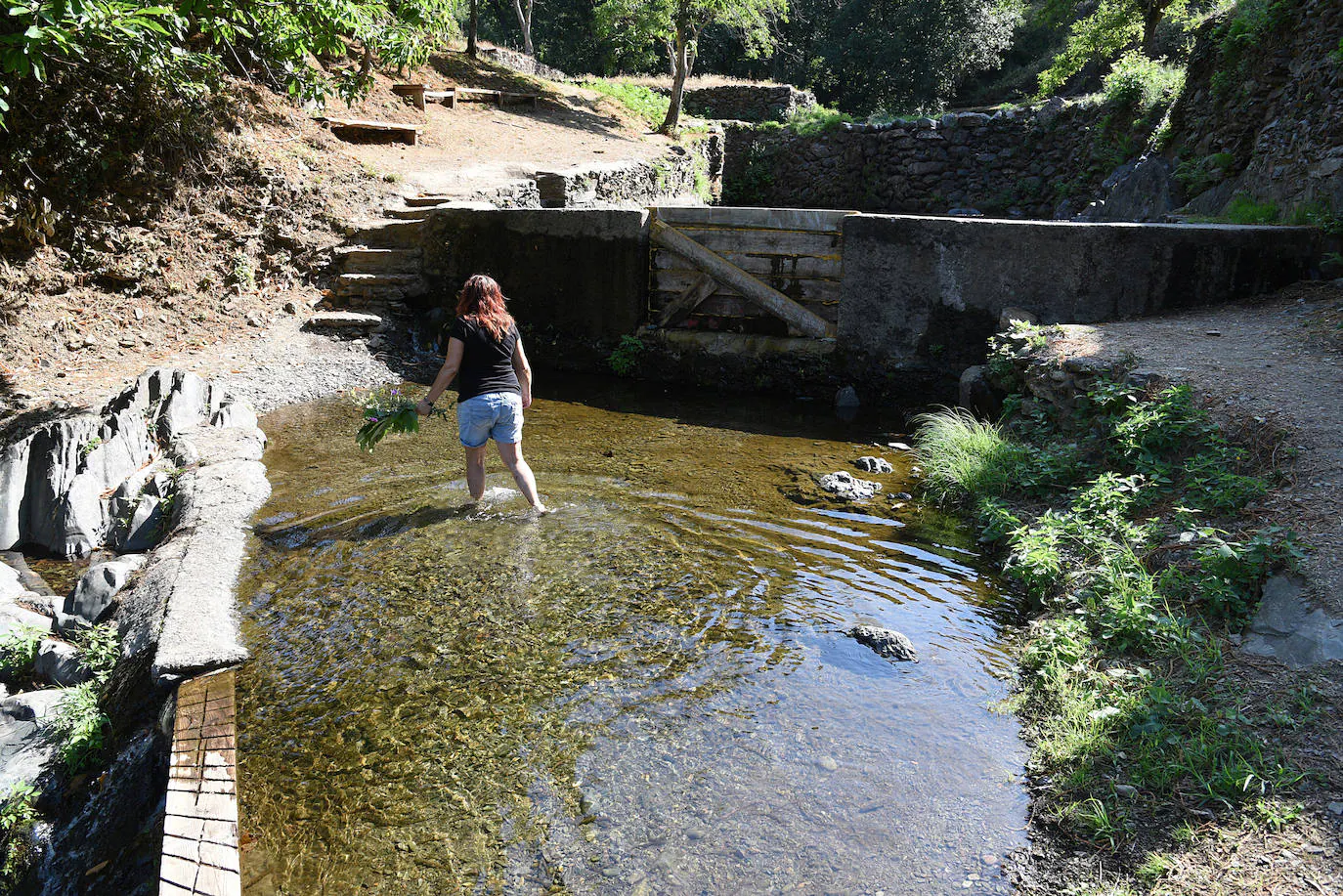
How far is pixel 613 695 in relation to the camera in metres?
4.29

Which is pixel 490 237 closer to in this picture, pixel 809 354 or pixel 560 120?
pixel 809 354

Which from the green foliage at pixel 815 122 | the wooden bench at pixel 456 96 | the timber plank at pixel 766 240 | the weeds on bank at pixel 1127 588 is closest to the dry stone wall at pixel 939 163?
the green foliage at pixel 815 122

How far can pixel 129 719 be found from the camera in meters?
4.07

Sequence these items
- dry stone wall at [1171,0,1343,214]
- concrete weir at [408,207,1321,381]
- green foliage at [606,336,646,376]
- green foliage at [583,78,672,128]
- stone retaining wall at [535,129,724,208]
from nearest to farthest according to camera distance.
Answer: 1. concrete weir at [408,207,1321,381]
2. dry stone wall at [1171,0,1343,214]
3. green foliage at [606,336,646,376]
4. stone retaining wall at [535,129,724,208]
5. green foliage at [583,78,672,128]

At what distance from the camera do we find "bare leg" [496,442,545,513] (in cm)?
631

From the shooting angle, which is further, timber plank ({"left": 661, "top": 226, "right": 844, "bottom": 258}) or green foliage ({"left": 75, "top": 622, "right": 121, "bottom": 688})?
timber plank ({"left": 661, "top": 226, "right": 844, "bottom": 258})

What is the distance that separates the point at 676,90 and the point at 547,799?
71.6 ft

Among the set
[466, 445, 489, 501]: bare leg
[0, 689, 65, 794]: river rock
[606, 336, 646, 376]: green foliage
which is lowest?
[0, 689, 65, 794]: river rock

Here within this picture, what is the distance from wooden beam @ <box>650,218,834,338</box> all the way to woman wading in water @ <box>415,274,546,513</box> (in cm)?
438

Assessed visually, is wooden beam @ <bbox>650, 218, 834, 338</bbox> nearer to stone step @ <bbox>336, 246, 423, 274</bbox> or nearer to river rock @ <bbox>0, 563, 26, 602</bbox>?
stone step @ <bbox>336, 246, 423, 274</bbox>

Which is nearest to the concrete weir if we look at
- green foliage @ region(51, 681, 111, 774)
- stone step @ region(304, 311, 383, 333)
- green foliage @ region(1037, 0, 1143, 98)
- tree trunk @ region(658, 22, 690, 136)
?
stone step @ region(304, 311, 383, 333)

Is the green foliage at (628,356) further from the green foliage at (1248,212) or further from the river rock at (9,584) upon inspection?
the green foliage at (1248,212)

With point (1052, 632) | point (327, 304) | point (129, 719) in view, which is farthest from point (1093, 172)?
point (129, 719)

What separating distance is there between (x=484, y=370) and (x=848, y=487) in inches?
120
